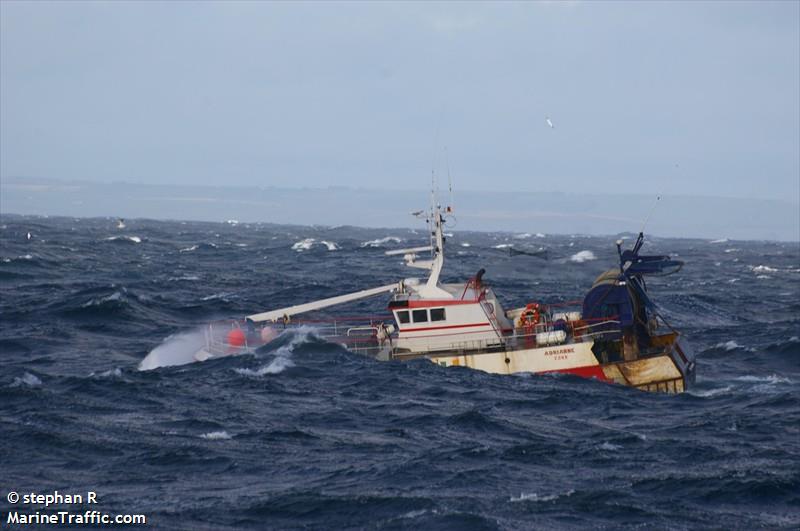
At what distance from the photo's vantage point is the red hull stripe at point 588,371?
138 feet

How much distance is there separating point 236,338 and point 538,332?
14107 mm

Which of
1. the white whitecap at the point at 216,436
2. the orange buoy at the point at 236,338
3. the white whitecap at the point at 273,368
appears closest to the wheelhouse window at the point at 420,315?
the white whitecap at the point at 273,368

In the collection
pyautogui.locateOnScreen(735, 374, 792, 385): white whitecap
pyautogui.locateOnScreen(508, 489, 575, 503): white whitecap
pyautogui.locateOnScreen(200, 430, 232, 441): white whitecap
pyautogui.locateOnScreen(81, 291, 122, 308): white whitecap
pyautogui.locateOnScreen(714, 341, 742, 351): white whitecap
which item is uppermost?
pyautogui.locateOnScreen(714, 341, 742, 351): white whitecap

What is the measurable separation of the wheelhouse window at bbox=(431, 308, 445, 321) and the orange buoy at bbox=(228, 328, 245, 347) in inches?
379

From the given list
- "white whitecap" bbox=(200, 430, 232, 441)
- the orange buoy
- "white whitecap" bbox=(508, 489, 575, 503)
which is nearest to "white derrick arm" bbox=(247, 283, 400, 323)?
the orange buoy

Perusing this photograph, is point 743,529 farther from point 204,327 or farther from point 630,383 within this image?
point 204,327

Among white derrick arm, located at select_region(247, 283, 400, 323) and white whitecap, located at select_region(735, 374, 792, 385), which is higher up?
white derrick arm, located at select_region(247, 283, 400, 323)

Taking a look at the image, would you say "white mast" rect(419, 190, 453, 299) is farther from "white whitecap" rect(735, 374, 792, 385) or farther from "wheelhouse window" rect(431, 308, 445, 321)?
"white whitecap" rect(735, 374, 792, 385)

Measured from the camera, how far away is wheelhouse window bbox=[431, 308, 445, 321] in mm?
43844

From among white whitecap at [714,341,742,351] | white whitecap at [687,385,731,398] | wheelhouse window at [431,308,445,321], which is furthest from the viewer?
white whitecap at [714,341,742,351]

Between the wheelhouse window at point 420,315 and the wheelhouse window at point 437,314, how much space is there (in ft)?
0.97

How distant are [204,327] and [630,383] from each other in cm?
2490

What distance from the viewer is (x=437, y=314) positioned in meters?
43.9

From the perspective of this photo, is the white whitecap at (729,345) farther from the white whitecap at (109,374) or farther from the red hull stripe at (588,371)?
the white whitecap at (109,374)
